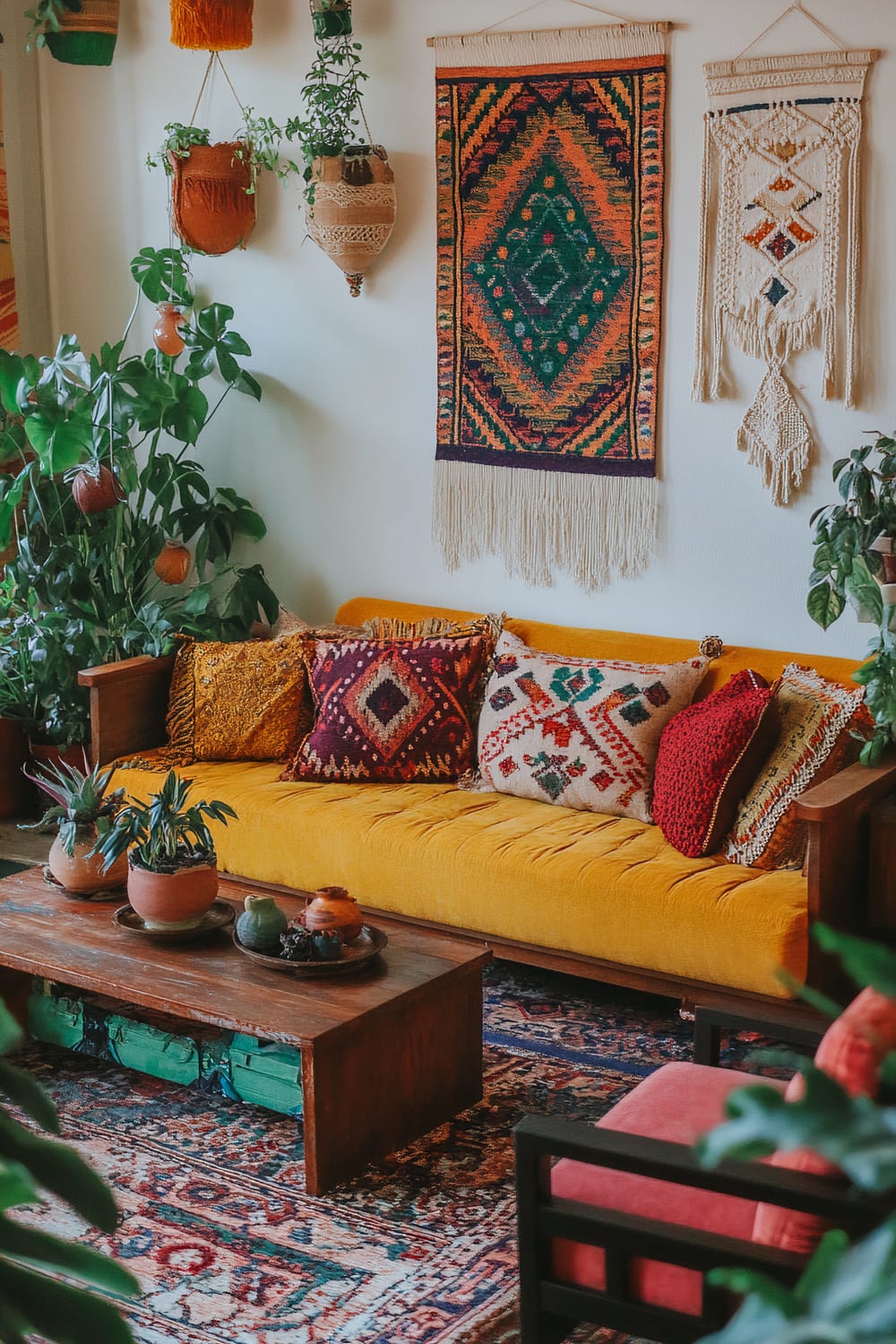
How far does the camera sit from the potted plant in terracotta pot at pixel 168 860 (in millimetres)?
3066

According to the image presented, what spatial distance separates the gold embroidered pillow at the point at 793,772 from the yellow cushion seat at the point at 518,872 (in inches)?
2.6

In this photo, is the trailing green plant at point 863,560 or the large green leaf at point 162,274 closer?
the trailing green plant at point 863,560

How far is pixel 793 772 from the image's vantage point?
3445 mm

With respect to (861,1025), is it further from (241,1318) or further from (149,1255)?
(149,1255)

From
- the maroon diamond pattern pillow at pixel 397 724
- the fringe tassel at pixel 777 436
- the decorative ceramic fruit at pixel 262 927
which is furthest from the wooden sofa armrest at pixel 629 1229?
the fringe tassel at pixel 777 436

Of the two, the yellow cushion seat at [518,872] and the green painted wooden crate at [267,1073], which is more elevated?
the yellow cushion seat at [518,872]


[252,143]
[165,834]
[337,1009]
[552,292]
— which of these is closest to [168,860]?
[165,834]

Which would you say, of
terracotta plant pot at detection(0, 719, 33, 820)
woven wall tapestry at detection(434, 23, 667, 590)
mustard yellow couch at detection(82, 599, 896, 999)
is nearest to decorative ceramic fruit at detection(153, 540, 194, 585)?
mustard yellow couch at detection(82, 599, 896, 999)

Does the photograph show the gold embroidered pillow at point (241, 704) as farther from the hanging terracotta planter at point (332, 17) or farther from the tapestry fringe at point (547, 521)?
the hanging terracotta planter at point (332, 17)

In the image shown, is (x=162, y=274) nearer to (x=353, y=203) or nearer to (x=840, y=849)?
(x=353, y=203)

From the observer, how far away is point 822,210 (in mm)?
3754

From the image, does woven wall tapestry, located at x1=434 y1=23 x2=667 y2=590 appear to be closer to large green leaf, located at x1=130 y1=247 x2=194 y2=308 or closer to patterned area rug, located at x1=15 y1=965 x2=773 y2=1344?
large green leaf, located at x1=130 y1=247 x2=194 y2=308

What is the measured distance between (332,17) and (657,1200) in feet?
11.4

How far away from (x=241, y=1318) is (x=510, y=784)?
5.87 ft
